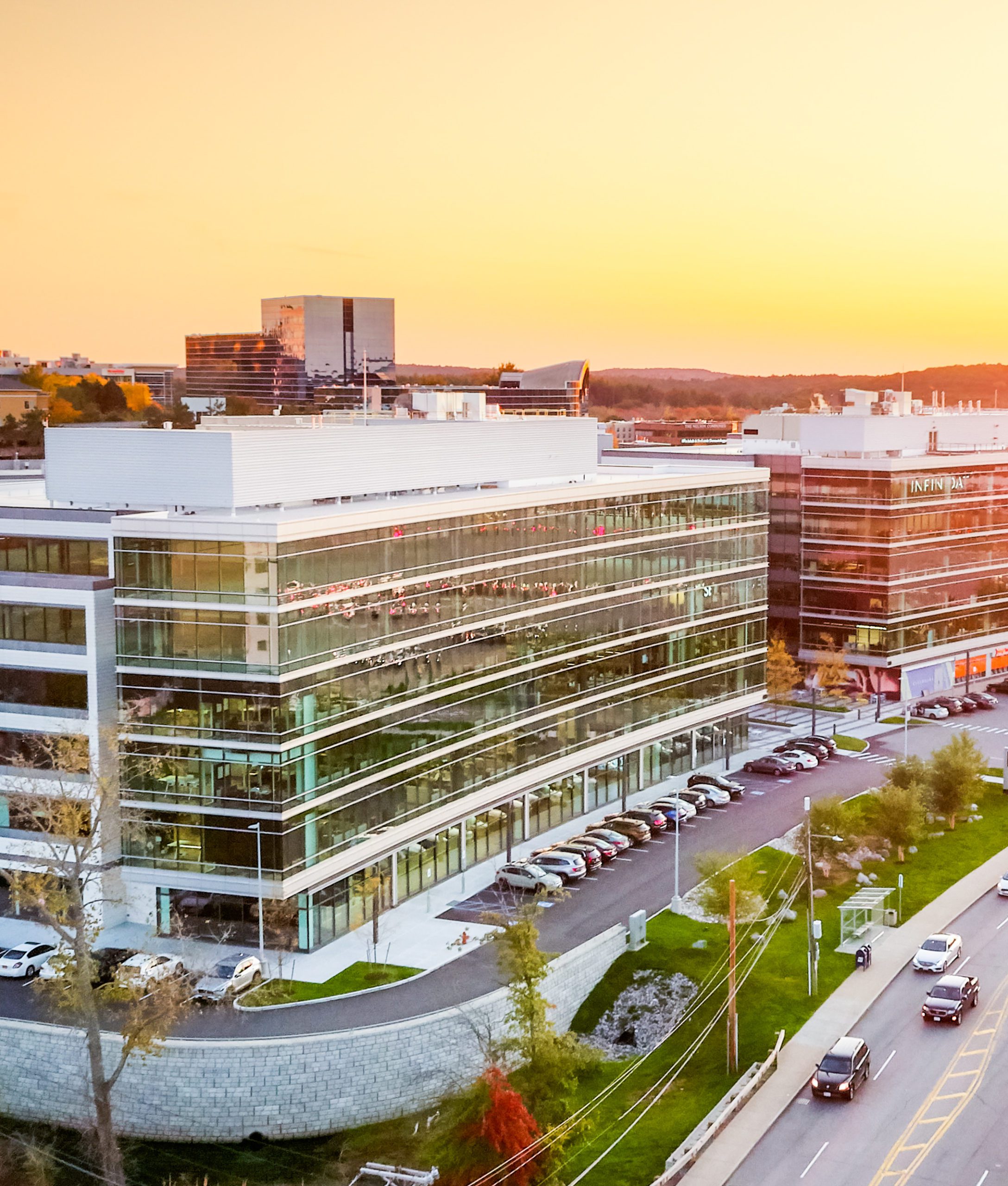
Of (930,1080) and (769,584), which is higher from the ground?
(769,584)

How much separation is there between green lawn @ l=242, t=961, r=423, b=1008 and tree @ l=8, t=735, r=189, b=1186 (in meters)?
2.92

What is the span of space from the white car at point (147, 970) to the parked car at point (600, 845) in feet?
71.7

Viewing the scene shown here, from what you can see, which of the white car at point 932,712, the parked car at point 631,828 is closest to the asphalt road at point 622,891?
the parked car at point 631,828

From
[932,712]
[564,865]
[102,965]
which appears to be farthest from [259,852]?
[932,712]

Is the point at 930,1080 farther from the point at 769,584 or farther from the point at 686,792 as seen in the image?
the point at 769,584

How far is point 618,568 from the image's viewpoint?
8062cm

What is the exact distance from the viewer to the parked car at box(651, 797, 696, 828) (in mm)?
78688

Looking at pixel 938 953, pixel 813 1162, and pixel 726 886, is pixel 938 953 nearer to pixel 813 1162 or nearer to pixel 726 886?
pixel 726 886

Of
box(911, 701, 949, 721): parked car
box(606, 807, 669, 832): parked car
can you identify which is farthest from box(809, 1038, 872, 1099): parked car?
box(911, 701, 949, 721): parked car

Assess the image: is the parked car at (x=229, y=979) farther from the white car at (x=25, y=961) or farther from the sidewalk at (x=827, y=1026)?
the sidewalk at (x=827, y=1026)

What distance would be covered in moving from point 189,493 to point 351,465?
8412 millimetres

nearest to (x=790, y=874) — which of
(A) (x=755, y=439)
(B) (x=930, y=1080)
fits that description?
(B) (x=930, y=1080)

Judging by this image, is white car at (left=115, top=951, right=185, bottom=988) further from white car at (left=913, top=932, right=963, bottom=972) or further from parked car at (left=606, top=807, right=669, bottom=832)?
white car at (left=913, top=932, right=963, bottom=972)

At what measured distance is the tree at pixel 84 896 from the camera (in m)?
51.4
